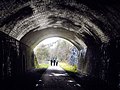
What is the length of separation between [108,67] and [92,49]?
6743 millimetres

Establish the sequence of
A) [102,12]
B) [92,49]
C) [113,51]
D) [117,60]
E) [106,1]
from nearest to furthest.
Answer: [106,1], [102,12], [117,60], [113,51], [92,49]

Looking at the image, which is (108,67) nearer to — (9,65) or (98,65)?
(98,65)

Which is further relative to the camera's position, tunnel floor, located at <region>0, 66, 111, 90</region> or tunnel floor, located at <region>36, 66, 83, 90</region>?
tunnel floor, located at <region>36, 66, 83, 90</region>

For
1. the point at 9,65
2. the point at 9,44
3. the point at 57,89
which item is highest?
the point at 9,44

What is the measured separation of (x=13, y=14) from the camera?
39.7 ft

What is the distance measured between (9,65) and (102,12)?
7.02 m

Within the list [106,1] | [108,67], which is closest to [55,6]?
[106,1]

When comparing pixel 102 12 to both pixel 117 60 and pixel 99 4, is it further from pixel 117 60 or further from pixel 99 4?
pixel 117 60

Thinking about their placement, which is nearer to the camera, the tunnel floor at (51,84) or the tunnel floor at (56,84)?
the tunnel floor at (51,84)

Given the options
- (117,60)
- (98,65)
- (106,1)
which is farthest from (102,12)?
(98,65)

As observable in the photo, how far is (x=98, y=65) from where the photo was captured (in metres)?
19.2

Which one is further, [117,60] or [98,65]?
[98,65]

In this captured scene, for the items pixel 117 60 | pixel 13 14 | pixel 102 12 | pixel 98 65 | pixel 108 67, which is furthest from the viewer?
pixel 98 65

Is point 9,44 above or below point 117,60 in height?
above
